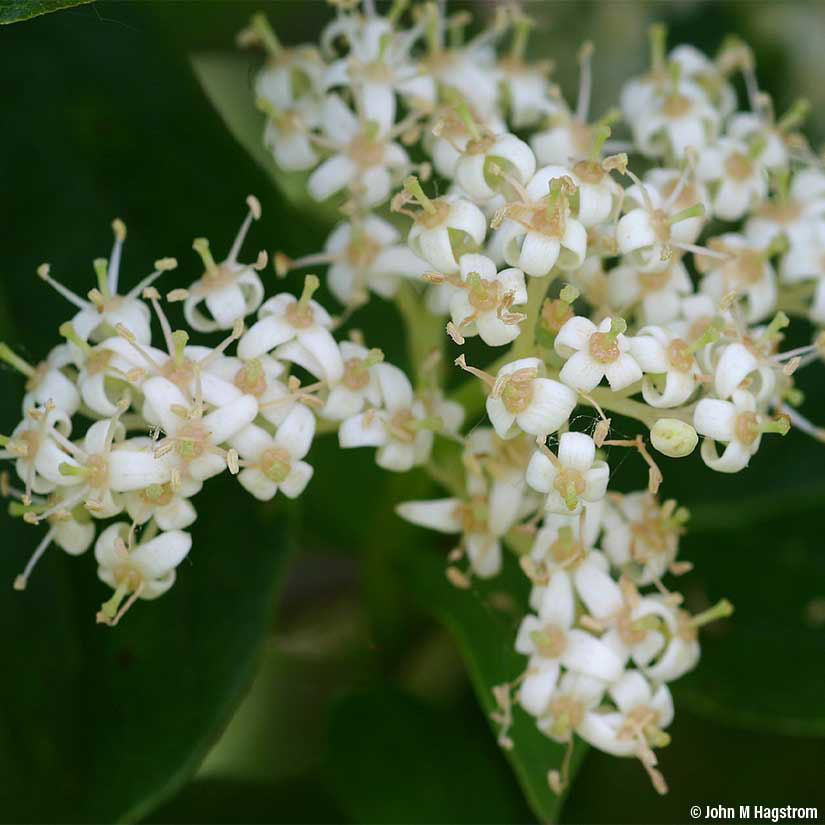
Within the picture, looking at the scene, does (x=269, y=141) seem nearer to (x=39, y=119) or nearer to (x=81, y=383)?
(x=39, y=119)

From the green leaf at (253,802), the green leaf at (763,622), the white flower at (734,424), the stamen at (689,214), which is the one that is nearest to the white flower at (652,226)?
the stamen at (689,214)

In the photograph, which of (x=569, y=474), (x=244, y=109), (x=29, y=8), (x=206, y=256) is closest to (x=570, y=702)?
(x=569, y=474)

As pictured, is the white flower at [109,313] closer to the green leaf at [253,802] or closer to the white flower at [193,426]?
the white flower at [193,426]

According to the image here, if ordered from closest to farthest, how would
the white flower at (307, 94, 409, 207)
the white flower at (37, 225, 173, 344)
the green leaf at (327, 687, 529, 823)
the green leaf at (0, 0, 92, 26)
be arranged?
the green leaf at (0, 0, 92, 26)
the white flower at (37, 225, 173, 344)
the white flower at (307, 94, 409, 207)
the green leaf at (327, 687, 529, 823)

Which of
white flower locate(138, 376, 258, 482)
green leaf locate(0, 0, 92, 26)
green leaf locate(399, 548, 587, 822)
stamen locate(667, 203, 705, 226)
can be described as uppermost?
green leaf locate(0, 0, 92, 26)

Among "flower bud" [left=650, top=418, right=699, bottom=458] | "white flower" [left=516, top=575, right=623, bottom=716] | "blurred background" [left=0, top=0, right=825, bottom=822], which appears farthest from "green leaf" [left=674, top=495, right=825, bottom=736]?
"flower bud" [left=650, top=418, right=699, bottom=458]

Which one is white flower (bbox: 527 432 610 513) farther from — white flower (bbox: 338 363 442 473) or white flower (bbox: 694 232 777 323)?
white flower (bbox: 694 232 777 323)

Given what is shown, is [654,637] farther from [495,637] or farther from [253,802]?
[253,802]
